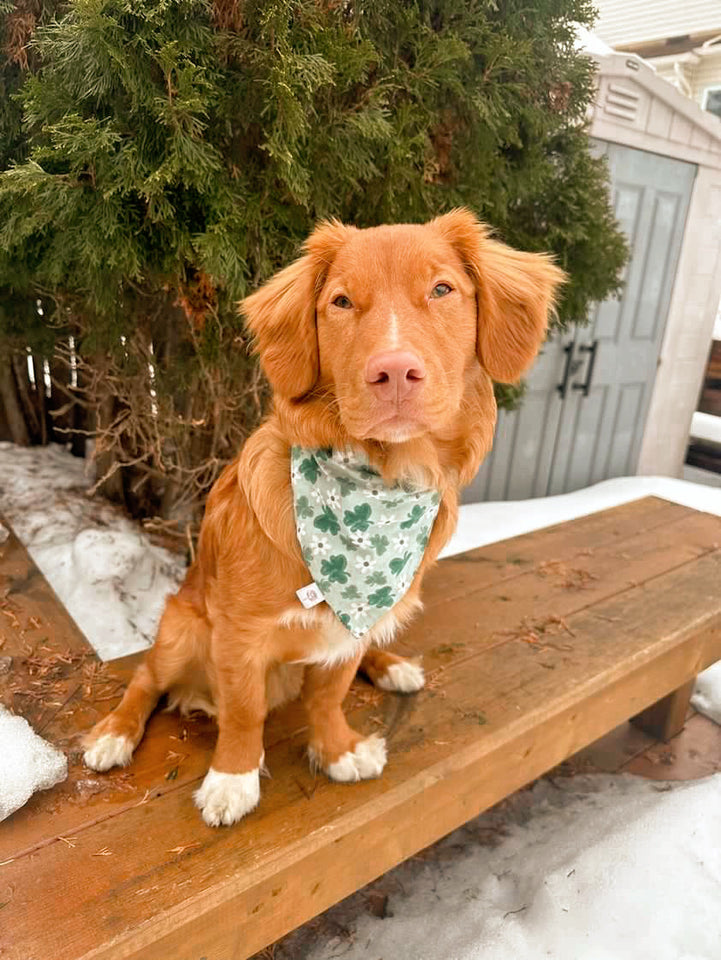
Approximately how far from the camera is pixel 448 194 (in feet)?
7.04

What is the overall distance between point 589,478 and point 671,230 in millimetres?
1795

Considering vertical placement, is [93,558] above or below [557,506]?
above

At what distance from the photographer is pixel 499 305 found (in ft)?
4.08

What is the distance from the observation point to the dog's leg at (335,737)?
142 centimetres

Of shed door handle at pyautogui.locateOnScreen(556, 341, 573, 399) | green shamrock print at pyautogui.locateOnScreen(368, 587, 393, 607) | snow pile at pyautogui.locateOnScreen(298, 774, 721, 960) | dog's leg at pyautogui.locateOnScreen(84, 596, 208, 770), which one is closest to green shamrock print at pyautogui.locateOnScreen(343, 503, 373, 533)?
green shamrock print at pyautogui.locateOnScreen(368, 587, 393, 607)

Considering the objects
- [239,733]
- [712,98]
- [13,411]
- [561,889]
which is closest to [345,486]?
[239,733]

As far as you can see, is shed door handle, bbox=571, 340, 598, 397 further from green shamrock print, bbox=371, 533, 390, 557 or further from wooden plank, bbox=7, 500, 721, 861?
green shamrock print, bbox=371, 533, 390, 557

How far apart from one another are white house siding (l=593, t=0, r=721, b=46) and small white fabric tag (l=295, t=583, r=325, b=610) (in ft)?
12.9

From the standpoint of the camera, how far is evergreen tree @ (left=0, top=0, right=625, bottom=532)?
5.32ft

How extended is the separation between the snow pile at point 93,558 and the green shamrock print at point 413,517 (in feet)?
5.24

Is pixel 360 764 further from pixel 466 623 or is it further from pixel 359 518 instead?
pixel 466 623

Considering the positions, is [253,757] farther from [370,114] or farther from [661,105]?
[661,105]

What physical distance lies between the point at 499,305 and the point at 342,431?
0.37 metres

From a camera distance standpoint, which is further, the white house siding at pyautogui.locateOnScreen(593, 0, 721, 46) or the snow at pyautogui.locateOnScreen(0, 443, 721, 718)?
the white house siding at pyautogui.locateOnScreen(593, 0, 721, 46)
